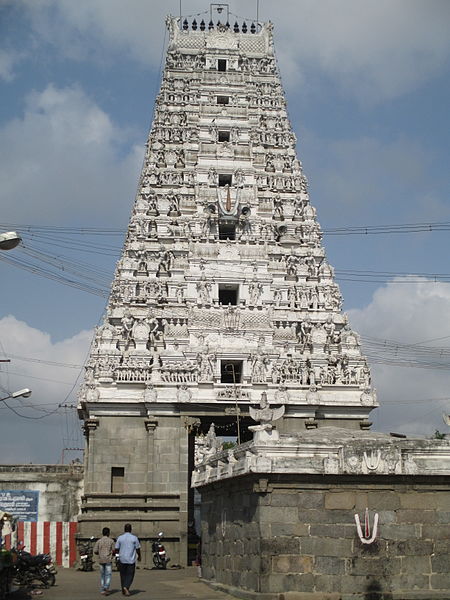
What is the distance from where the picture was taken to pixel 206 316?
39.9 metres

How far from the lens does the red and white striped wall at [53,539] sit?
35.5 metres

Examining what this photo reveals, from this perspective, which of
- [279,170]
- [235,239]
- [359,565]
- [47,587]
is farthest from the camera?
[279,170]

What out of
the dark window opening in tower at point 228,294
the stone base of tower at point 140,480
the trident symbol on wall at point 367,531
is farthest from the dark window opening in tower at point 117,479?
the trident symbol on wall at point 367,531

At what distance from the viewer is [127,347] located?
39.7 metres

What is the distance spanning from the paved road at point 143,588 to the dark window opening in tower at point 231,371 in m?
10.7

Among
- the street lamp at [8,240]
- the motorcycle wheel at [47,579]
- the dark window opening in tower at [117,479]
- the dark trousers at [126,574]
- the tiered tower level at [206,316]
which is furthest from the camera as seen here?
the tiered tower level at [206,316]

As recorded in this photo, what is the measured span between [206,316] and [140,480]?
868cm

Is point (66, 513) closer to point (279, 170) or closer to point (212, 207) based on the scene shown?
point (212, 207)

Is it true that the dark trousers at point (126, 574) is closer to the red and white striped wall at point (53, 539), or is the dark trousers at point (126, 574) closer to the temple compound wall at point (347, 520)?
the temple compound wall at point (347, 520)

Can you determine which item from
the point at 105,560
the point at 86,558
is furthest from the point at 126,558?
the point at 86,558

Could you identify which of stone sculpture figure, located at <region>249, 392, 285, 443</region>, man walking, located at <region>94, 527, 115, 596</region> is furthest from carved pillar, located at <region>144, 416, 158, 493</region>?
stone sculpture figure, located at <region>249, 392, 285, 443</region>

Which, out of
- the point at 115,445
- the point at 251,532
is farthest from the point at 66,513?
the point at 251,532

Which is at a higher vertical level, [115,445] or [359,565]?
[115,445]

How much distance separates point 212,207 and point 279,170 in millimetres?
5179
